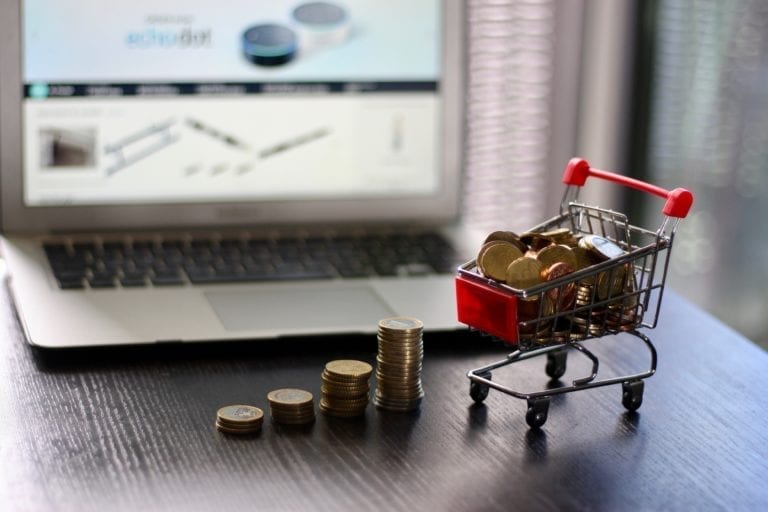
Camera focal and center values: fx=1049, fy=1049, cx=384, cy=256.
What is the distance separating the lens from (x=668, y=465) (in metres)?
0.74

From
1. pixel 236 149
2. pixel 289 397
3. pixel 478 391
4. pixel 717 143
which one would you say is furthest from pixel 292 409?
pixel 717 143

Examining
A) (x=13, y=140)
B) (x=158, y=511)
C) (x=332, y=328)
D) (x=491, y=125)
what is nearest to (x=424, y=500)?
(x=158, y=511)

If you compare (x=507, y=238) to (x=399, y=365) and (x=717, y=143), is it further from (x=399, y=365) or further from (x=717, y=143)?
(x=717, y=143)

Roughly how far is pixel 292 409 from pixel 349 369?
6 cm

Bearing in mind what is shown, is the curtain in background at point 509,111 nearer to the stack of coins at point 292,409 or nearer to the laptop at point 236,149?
the laptop at point 236,149

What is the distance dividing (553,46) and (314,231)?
0.95m

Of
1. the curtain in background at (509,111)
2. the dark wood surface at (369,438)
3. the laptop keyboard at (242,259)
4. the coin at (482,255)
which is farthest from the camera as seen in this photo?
the curtain in background at (509,111)

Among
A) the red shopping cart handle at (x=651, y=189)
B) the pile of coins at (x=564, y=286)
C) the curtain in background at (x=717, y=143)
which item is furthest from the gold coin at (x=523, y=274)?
the curtain in background at (x=717, y=143)

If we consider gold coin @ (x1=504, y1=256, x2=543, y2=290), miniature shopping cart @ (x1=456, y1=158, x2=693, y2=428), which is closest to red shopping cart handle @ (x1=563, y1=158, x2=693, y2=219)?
miniature shopping cart @ (x1=456, y1=158, x2=693, y2=428)

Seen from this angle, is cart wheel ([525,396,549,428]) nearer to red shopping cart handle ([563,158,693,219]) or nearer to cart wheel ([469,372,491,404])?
cart wheel ([469,372,491,404])

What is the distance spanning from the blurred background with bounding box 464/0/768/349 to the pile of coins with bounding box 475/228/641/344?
3.98 feet

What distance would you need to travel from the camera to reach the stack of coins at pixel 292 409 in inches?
31.0

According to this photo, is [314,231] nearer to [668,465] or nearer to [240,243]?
[240,243]

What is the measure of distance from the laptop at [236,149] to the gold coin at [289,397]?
25cm
